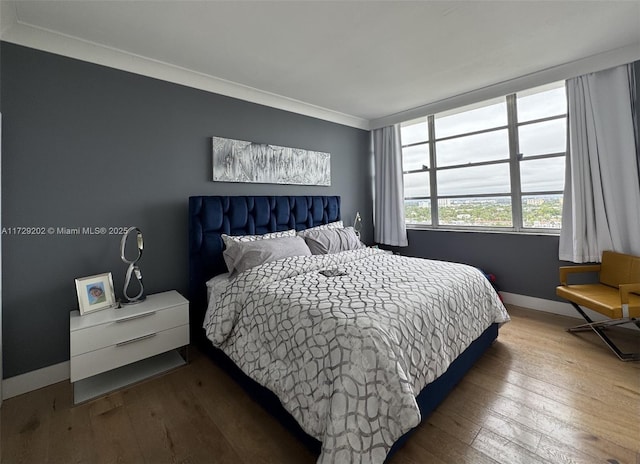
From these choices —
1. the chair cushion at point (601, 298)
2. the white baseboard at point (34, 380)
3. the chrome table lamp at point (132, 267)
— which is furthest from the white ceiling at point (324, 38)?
the white baseboard at point (34, 380)

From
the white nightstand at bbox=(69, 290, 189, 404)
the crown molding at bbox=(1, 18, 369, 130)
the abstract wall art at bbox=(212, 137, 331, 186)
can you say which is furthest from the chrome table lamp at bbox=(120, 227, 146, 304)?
the crown molding at bbox=(1, 18, 369, 130)

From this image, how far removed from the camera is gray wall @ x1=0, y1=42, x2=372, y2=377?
1975mm

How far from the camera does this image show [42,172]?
2053 mm

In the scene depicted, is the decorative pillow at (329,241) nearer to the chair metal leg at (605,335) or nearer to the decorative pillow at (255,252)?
the decorative pillow at (255,252)

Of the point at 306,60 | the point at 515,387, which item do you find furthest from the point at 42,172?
the point at 515,387

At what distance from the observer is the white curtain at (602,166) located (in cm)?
258

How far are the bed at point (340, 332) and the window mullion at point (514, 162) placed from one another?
5.29 ft

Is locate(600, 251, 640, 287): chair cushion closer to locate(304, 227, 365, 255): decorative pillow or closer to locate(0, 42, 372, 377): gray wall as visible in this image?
locate(304, 227, 365, 255): decorative pillow

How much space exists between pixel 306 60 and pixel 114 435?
307cm

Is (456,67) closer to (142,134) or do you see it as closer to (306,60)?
(306,60)

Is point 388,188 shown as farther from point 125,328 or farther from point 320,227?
point 125,328

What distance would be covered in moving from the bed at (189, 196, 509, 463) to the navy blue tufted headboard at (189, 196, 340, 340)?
0.4 inches

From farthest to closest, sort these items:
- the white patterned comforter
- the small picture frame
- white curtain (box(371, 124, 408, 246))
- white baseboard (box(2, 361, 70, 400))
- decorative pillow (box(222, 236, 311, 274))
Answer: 1. white curtain (box(371, 124, 408, 246))
2. decorative pillow (box(222, 236, 311, 274))
3. the small picture frame
4. white baseboard (box(2, 361, 70, 400))
5. the white patterned comforter

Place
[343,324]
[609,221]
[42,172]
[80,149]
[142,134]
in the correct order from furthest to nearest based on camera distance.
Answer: [609,221] → [142,134] → [80,149] → [42,172] → [343,324]
